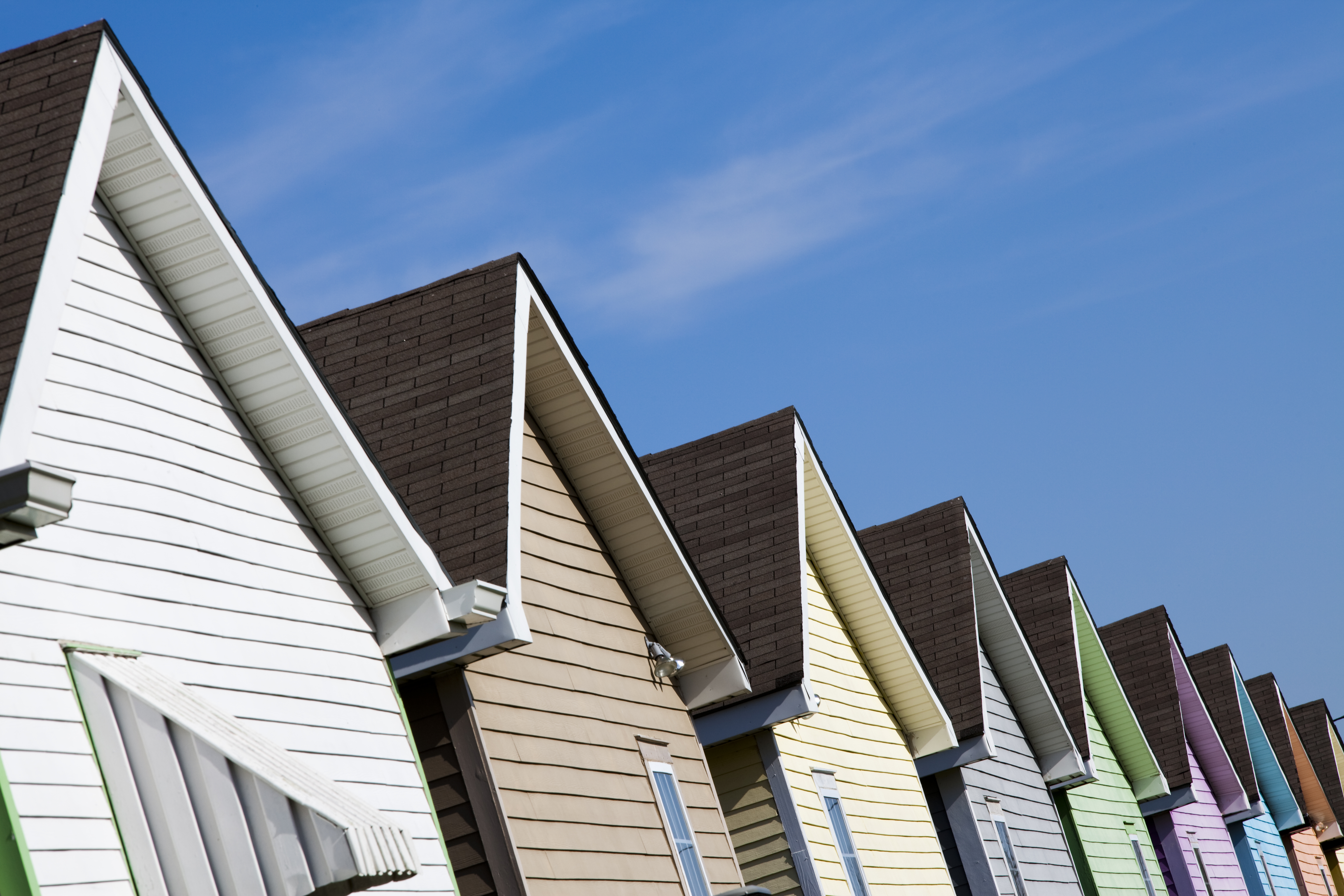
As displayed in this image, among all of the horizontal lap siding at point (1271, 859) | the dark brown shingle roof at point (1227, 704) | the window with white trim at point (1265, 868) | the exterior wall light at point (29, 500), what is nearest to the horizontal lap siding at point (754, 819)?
the exterior wall light at point (29, 500)

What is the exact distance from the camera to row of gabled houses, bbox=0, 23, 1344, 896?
20.7 feet

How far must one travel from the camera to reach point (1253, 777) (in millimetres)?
32469

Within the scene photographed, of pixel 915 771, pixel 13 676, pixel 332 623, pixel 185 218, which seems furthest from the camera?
pixel 915 771

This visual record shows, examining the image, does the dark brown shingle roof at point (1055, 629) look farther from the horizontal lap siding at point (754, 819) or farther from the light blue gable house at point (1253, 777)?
the horizontal lap siding at point (754, 819)

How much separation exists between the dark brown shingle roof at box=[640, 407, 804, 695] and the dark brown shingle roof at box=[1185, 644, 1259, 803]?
1860 cm

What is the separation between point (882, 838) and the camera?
1566 cm

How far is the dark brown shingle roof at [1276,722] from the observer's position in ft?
124

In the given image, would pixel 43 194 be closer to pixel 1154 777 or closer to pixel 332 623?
pixel 332 623

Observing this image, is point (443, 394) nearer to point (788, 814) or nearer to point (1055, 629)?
point (788, 814)

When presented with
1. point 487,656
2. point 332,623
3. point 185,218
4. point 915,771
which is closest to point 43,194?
point 185,218

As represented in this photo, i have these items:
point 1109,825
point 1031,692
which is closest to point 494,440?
point 1031,692

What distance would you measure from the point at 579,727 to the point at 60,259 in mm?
5120

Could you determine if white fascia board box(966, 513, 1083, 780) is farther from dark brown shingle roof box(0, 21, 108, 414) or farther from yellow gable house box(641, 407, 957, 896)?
dark brown shingle roof box(0, 21, 108, 414)

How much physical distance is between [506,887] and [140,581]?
114 inches
